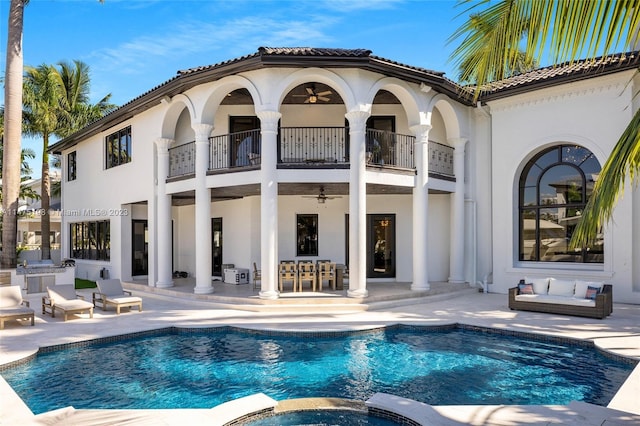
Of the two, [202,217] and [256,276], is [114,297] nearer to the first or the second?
[202,217]

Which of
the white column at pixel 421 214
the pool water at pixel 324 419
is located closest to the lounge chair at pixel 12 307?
the pool water at pixel 324 419

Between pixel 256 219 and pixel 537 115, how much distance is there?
10.8m

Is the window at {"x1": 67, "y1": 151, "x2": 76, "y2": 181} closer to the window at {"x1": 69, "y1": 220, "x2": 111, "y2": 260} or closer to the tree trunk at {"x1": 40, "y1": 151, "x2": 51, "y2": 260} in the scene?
the tree trunk at {"x1": 40, "y1": 151, "x2": 51, "y2": 260}

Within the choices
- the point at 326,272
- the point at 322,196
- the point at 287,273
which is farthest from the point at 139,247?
the point at 326,272

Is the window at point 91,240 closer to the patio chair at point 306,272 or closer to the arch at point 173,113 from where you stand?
the arch at point 173,113

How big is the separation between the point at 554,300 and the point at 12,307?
14220 millimetres

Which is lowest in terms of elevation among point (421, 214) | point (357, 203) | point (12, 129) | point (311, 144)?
point (421, 214)

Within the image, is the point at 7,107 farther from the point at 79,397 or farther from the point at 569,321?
the point at 569,321

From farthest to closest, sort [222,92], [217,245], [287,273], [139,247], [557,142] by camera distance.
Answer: [139,247]
[217,245]
[557,142]
[222,92]
[287,273]

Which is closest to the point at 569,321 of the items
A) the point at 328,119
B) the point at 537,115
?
the point at 537,115

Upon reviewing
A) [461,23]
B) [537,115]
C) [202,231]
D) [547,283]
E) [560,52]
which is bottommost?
[547,283]

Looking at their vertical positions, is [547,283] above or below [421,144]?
below

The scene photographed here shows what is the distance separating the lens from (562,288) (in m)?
12.3

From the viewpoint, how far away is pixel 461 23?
9.33ft
